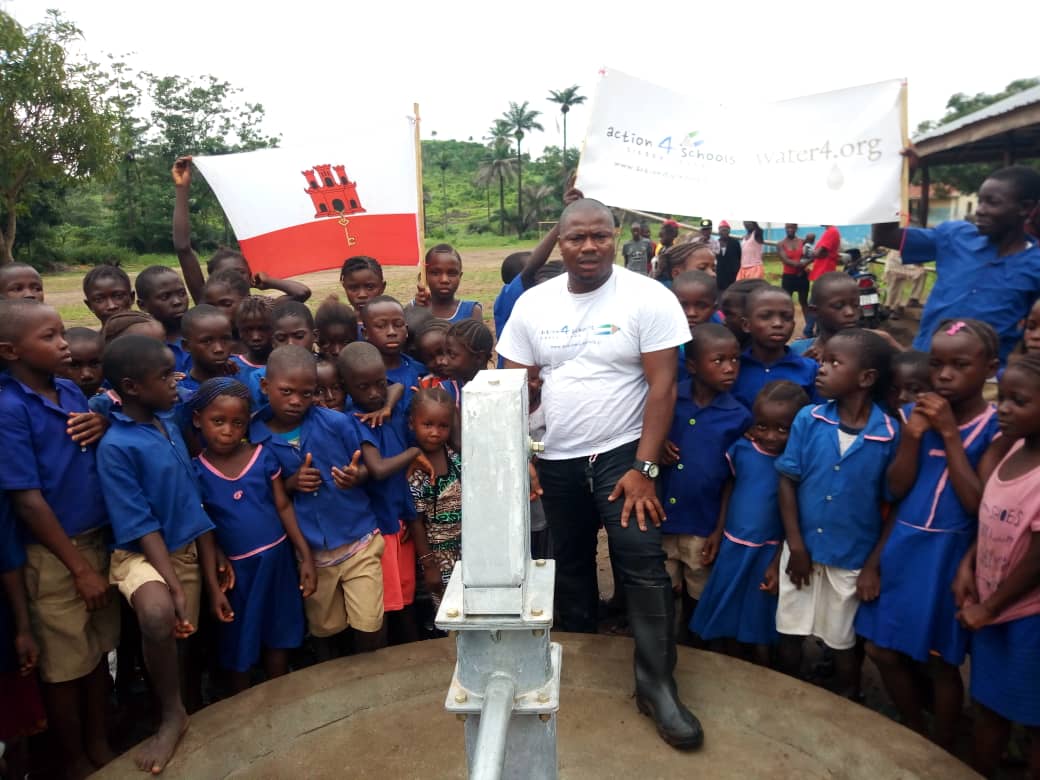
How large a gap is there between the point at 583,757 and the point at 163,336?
7.84 feet

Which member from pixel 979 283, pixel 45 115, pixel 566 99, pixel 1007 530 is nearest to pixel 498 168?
pixel 566 99

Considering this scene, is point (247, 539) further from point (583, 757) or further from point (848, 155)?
point (848, 155)

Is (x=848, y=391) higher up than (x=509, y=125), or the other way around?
(x=509, y=125)

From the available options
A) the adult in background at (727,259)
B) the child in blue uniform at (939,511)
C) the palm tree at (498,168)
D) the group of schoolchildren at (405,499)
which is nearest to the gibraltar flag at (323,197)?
the group of schoolchildren at (405,499)

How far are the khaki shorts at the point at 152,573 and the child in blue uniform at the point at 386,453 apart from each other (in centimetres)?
72

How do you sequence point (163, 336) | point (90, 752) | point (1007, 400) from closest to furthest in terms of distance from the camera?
point (1007, 400) < point (90, 752) < point (163, 336)

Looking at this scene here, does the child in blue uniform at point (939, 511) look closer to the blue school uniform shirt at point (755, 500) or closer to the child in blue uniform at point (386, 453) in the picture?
Answer: the blue school uniform shirt at point (755, 500)

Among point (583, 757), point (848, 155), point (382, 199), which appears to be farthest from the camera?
point (382, 199)

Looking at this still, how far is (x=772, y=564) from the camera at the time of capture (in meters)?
2.94

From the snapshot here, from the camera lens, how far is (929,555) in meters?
2.54

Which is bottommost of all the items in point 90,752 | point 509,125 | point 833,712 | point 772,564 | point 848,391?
point 90,752

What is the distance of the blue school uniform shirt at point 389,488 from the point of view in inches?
123

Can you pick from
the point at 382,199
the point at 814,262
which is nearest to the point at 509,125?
the point at 814,262

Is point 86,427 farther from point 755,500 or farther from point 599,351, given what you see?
point 755,500
